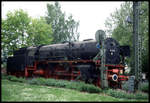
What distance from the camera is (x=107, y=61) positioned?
14578 mm

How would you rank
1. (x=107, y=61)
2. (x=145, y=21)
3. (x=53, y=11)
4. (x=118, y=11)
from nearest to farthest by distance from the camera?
(x=107, y=61)
(x=145, y=21)
(x=118, y=11)
(x=53, y=11)

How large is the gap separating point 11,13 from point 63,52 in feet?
65.4

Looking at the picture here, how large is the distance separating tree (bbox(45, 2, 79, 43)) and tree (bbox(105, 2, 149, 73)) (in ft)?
55.4

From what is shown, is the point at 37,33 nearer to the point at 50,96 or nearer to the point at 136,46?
the point at 136,46

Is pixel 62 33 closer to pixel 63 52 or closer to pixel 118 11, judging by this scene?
pixel 118 11

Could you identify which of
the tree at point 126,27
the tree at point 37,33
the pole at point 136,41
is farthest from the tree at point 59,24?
the pole at point 136,41

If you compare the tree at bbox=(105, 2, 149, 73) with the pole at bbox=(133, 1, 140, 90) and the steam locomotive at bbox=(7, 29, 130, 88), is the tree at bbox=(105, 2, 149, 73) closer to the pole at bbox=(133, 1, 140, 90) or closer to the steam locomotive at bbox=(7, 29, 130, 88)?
the steam locomotive at bbox=(7, 29, 130, 88)

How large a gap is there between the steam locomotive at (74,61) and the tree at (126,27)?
22.2 feet

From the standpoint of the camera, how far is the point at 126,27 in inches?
1026

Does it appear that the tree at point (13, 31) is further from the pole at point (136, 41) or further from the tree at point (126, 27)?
the pole at point (136, 41)

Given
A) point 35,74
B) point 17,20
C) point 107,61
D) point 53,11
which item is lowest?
point 35,74

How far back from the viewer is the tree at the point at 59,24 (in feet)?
147

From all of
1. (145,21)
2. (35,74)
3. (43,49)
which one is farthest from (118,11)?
(35,74)

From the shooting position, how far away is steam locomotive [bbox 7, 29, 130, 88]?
14336mm
